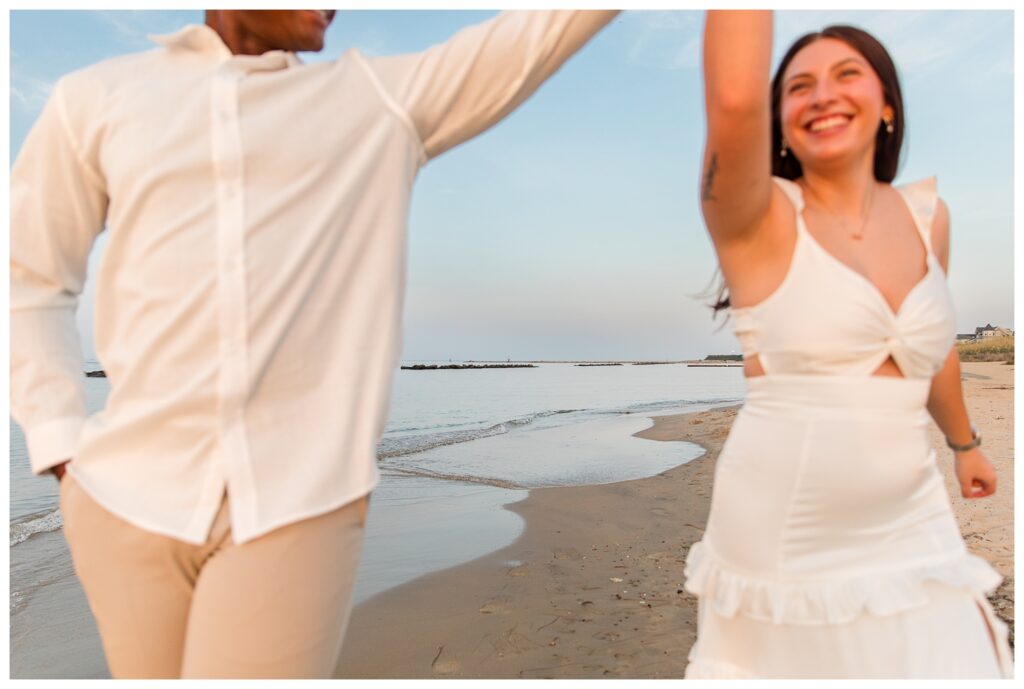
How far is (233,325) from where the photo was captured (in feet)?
4.56

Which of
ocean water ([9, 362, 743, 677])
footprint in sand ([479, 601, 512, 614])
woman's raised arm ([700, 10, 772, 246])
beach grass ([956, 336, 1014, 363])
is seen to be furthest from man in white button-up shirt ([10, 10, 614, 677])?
beach grass ([956, 336, 1014, 363])

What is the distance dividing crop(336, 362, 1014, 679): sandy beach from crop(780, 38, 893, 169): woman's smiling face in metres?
2.89

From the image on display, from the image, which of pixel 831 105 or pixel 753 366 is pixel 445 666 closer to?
pixel 753 366

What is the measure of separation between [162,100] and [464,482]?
333 inches

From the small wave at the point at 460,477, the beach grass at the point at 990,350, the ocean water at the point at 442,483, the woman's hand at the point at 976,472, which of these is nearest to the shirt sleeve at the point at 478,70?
the woman's hand at the point at 976,472

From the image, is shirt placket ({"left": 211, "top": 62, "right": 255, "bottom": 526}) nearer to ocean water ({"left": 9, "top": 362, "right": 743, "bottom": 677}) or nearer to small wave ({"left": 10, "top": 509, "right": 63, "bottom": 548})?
ocean water ({"left": 9, "top": 362, "right": 743, "bottom": 677})

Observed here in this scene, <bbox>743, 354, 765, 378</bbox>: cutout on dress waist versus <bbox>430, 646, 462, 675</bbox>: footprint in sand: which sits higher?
<bbox>743, 354, 765, 378</bbox>: cutout on dress waist

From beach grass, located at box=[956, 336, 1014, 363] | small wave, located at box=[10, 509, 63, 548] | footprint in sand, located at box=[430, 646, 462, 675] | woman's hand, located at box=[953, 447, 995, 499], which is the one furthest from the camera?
beach grass, located at box=[956, 336, 1014, 363]

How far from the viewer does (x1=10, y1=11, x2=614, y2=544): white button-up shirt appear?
1.39 m

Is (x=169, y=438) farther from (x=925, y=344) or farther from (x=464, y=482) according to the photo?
(x=464, y=482)

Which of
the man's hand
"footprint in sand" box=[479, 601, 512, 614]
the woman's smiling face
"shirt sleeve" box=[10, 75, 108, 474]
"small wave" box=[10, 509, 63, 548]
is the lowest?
"small wave" box=[10, 509, 63, 548]

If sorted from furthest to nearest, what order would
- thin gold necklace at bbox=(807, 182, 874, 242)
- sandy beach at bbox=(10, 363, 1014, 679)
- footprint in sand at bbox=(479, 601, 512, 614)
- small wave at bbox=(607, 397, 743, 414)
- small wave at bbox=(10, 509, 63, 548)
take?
small wave at bbox=(607, 397, 743, 414)
small wave at bbox=(10, 509, 63, 548)
footprint in sand at bbox=(479, 601, 512, 614)
sandy beach at bbox=(10, 363, 1014, 679)
thin gold necklace at bbox=(807, 182, 874, 242)

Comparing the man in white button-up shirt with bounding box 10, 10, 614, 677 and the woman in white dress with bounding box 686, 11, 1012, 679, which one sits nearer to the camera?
the man in white button-up shirt with bounding box 10, 10, 614, 677

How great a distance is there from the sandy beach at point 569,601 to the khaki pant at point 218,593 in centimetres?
270
